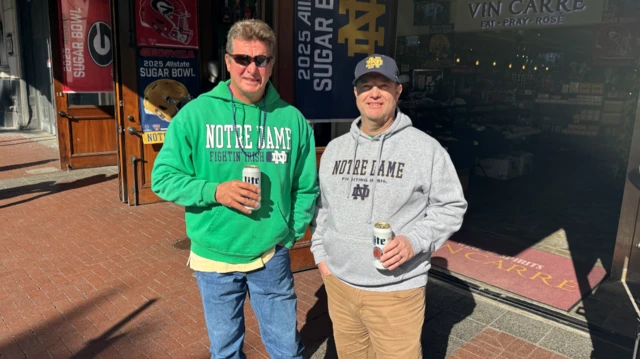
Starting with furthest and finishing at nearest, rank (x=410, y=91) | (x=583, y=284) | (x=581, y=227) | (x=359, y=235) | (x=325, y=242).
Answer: (x=410, y=91), (x=581, y=227), (x=583, y=284), (x=325, y=242), (x=359, y=235)

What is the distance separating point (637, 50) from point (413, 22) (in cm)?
423

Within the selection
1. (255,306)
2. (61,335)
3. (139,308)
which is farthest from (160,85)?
(255,306)

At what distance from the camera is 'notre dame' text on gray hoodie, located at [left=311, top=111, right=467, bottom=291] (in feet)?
7.11

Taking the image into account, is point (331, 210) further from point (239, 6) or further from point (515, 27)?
point (515, 27)

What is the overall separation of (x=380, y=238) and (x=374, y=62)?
2.64ft

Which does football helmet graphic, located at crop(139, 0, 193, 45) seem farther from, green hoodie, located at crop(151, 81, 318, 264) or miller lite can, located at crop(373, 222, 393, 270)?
miller lite can, located at crop(373, 222, 393, 270)

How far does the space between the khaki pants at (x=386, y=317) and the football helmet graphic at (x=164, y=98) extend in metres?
5.39

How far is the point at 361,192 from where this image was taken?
2258 millimetres

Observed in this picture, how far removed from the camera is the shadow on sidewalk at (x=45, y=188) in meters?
7.68

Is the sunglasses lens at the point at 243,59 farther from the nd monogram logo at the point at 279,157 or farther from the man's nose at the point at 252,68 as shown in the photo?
the nd monogram logo at the point at 279,157

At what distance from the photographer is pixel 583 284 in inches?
185

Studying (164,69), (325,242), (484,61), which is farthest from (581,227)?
(484,61)

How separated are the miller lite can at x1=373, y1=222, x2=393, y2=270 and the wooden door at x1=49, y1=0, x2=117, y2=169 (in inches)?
337

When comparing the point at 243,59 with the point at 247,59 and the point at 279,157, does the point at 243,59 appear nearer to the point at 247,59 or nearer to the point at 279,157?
the point at 247,59
